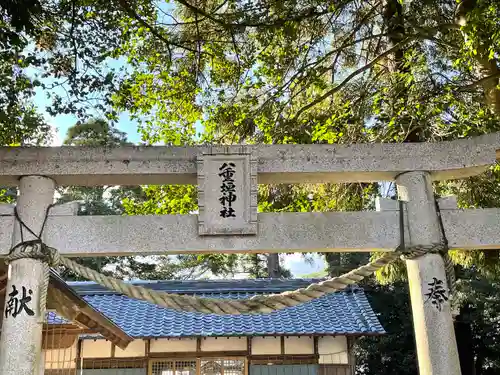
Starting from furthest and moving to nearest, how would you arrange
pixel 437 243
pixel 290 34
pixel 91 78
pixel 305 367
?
pixel 305 367
pixel 290 34
pixel 91 78
pixel 437 243

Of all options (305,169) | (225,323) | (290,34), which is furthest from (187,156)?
(225,323)

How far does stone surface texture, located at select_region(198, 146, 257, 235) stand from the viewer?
157 inches

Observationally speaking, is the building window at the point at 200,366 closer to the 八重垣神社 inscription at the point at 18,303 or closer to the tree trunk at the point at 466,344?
the 八重垣神社 inscription at the point at 18,303

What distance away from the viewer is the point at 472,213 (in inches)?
162

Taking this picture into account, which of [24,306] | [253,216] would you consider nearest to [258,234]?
[253,216]

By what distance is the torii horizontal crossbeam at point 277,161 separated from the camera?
4.09 m

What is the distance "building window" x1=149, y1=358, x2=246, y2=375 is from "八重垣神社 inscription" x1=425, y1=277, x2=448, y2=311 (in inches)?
278

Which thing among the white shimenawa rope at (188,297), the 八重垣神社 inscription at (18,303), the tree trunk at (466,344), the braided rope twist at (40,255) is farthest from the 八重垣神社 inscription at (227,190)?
the tree trunk at (466,344)

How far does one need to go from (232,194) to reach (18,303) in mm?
1699

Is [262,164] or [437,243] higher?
[262,164]

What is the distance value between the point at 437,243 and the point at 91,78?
3959mm

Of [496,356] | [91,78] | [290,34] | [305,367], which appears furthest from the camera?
[496,356]

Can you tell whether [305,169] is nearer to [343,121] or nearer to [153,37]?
[343,121]

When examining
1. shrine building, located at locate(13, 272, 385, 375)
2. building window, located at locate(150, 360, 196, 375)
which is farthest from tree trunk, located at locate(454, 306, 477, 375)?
building window, located at locate(150, 360, 196, 375)
